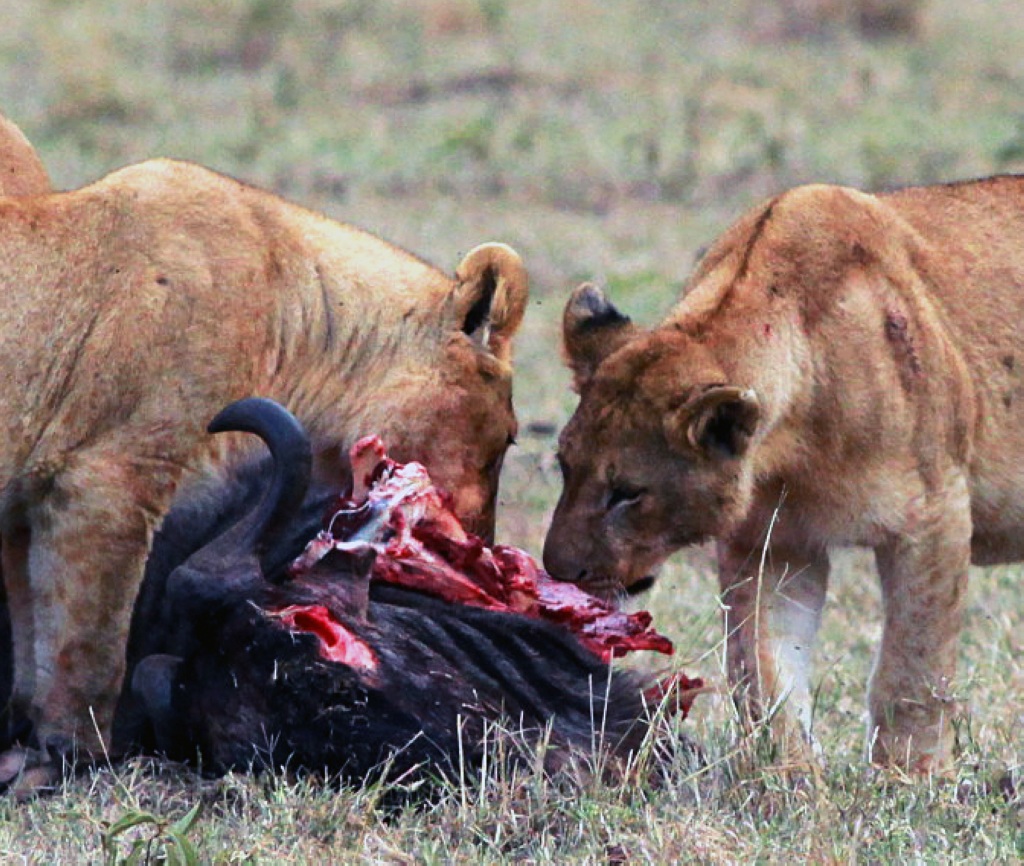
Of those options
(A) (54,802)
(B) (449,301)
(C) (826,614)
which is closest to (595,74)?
(C) (826,614)

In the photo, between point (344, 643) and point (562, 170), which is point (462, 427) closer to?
point (344, 643)

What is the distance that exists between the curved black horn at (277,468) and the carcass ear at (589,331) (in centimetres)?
89

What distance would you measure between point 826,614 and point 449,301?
179 centimetres

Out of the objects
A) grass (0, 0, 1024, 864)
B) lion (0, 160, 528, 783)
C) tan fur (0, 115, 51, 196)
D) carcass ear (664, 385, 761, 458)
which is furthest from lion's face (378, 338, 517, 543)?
tan fur (0, 115, 51, 196)

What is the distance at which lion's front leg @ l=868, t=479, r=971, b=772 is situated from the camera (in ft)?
15.1

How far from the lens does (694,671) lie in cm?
553

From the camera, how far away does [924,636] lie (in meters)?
4.60

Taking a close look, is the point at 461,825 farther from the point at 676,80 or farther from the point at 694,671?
the point at 676,80

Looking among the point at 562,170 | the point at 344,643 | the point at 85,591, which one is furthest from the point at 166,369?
the point at 562,170

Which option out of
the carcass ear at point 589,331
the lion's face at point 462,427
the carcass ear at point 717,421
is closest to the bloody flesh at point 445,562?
the lion's face at point 462,427

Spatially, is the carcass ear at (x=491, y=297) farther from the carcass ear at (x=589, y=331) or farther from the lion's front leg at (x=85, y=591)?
the lion's front leg at (x=85, y=591)

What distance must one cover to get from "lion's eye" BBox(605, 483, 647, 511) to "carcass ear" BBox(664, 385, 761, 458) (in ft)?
0.44

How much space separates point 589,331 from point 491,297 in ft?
0.82

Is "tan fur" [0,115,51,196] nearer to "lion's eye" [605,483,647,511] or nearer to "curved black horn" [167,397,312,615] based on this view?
"curved black horn" [167,397,312,615]
